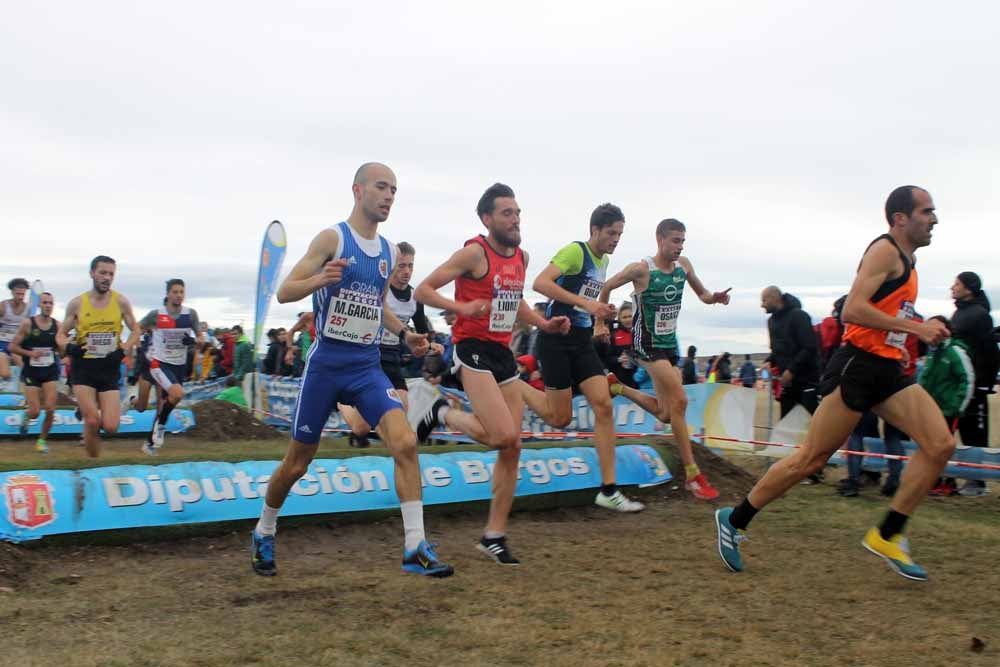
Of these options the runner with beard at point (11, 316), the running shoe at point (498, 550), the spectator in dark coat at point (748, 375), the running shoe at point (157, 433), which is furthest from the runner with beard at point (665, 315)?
the runner with beard at point (11, 316)

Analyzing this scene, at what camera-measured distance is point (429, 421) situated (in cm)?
751

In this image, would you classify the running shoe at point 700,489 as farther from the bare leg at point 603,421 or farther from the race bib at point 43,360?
the race bib at point 43,360

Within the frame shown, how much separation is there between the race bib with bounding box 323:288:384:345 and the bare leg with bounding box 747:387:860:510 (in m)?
2.55

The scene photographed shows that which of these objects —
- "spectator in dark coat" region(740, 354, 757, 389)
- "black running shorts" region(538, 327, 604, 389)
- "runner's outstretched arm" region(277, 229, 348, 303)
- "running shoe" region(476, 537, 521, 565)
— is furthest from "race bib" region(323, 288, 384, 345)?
"spectator in dark coat" region(740, 354, 757, 389)

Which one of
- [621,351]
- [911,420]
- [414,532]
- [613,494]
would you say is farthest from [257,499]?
[621,351]

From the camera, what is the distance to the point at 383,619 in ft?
14.5

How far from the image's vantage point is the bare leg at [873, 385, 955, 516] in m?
5.14

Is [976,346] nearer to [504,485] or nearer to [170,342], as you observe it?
[504,485]

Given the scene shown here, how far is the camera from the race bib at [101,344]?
9.29m

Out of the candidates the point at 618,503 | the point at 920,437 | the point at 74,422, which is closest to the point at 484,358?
the point at 618,503

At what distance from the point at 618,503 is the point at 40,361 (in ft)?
28.7

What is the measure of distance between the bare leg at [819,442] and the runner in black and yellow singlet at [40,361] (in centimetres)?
1038

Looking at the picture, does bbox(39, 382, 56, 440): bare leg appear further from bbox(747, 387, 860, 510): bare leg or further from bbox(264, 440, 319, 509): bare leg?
bbox(747, 387, 860, 510): bare leg

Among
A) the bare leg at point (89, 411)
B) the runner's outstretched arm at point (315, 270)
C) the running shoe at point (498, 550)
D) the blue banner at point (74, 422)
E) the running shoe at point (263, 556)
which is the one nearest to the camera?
the runner's outstretched arm at point (315, 270)
